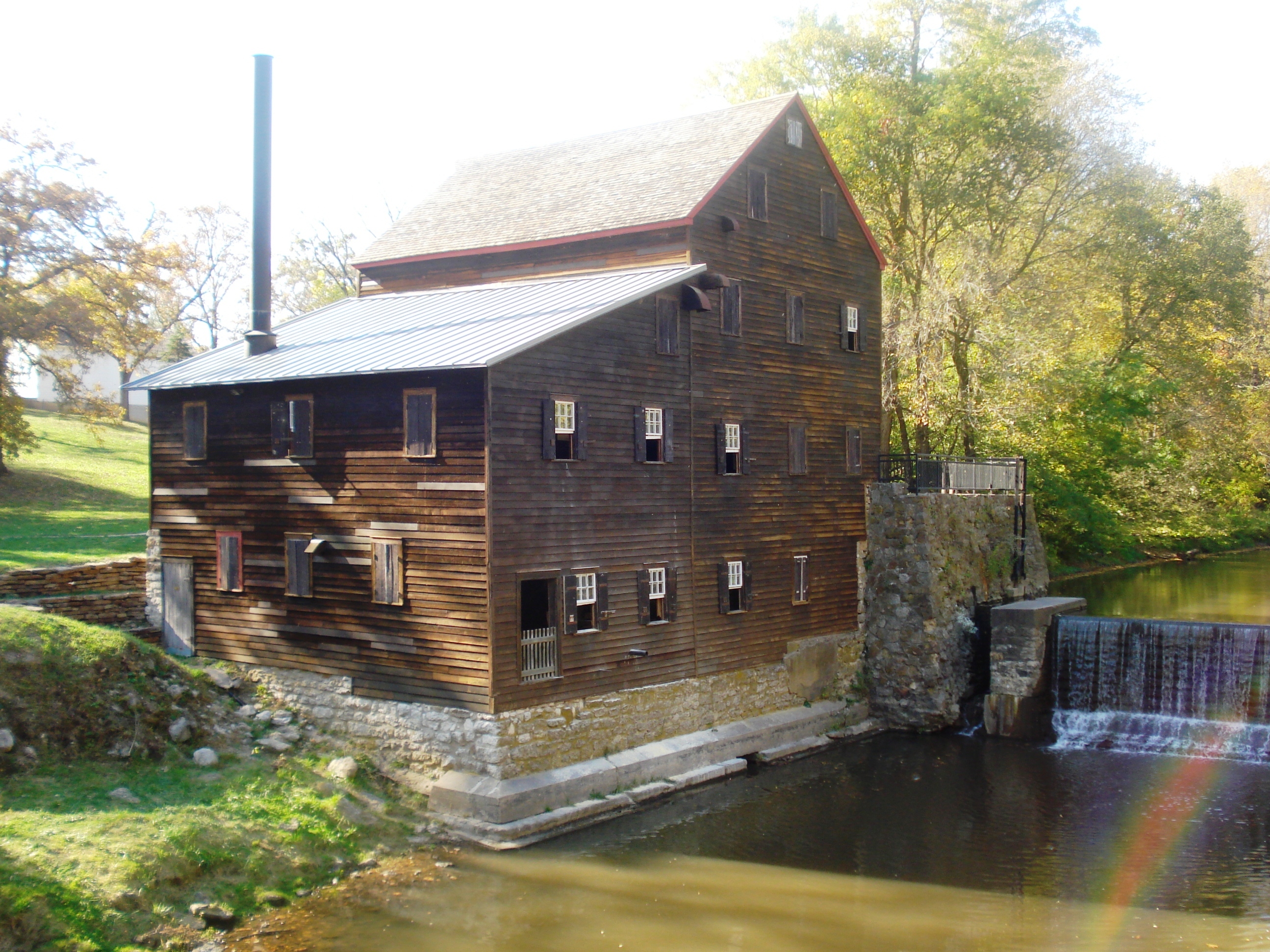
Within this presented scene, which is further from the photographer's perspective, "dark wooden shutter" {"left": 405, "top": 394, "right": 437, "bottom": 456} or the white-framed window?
the white-framed window

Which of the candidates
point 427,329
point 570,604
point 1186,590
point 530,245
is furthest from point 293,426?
point 1186,590

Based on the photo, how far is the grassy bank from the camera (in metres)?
13.0

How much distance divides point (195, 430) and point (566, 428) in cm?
802

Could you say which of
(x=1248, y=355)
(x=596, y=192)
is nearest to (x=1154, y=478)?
(x=1248, y=355)

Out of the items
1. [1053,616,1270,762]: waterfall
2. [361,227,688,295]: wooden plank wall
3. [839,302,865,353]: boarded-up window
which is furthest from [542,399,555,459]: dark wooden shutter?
[1053,616,1270,762]: waterfall

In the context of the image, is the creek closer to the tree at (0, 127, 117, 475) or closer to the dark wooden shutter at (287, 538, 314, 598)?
the dark wooden shutter at (287, 538, 314, 598)

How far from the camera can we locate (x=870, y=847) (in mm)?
17797

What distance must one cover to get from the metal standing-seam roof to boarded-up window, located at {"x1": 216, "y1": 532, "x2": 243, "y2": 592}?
299 centimetres

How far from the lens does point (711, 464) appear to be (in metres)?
22.3

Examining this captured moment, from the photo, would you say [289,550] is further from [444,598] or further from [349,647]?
[444,598]

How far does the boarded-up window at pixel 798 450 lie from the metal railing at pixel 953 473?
10.4ft

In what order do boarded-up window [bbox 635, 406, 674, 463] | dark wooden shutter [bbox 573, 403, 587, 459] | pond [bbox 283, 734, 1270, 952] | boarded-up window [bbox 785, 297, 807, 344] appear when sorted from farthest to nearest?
1. boarded-up window [bbox 785, 297, 807, 344]
2. boarded-up window [bbox 635, 406, 674, 463]
3. dark wooden shutter [bbox 573, 403, 587, 459]
4. pond [bbox 283, 734, 1270, 952]

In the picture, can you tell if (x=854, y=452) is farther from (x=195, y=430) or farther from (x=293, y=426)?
(x=195, y=430)

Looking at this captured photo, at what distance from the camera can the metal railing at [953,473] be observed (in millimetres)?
27062
